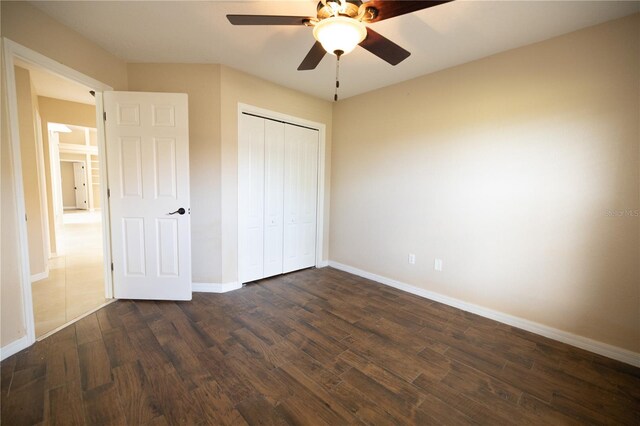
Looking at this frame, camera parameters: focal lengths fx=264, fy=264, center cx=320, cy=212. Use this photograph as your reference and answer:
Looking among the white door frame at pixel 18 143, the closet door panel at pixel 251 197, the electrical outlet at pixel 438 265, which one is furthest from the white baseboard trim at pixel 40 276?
the electrical outlet at pixel 438 265

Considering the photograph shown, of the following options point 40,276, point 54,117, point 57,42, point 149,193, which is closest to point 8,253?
point 149,193

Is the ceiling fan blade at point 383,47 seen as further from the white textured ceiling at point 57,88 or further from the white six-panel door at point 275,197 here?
the white textured ceiling at point 57,88

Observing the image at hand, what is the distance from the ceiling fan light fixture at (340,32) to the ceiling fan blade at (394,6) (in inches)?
4.3

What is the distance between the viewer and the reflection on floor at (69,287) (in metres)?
2.51

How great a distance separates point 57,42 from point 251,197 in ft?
7.01

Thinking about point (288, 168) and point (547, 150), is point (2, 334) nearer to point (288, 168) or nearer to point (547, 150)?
point (288, 168)

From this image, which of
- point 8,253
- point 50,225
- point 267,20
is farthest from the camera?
point 50,225

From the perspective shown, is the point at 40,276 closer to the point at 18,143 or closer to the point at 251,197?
the point at 18,143

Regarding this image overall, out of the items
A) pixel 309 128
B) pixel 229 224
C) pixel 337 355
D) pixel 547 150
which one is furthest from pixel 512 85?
pixel 229 224

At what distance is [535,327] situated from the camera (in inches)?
95.3

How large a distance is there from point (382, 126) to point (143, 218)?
3036 mm

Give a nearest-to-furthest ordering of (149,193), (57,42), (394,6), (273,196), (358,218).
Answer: (394,6) < (57,42) < (149,193) < (273,196) < (358,218)

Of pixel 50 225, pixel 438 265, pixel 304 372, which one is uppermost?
pixel 50 225

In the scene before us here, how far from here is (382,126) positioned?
3484 millimetres
